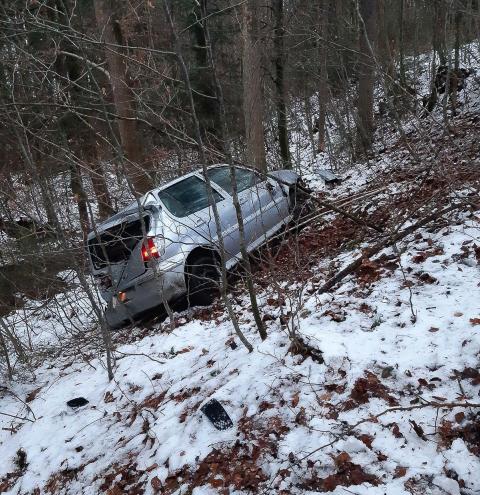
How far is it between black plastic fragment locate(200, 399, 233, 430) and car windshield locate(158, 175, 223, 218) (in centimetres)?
281

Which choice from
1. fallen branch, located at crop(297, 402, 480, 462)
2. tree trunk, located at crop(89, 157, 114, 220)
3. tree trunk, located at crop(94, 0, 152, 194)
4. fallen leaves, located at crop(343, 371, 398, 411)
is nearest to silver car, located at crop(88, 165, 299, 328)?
tree trunk, located at crop(89, 157, 114, 220)

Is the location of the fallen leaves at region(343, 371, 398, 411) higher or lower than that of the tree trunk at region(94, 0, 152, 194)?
lower

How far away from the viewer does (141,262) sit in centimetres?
565

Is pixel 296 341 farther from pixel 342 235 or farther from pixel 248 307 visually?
pixel 342 235

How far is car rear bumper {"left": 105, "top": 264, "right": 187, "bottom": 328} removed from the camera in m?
5.71

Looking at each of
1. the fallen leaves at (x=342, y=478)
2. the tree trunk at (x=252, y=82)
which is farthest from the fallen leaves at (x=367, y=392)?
the tree trunk at (x=252, y=82)

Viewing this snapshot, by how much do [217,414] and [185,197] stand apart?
3301 mm

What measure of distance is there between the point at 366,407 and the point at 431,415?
16.3 inches

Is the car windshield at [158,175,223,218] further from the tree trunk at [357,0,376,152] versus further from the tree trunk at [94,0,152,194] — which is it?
the tree trunk at [357,0,376,152]

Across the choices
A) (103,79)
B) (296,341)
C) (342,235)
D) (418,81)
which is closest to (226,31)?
(103,79)

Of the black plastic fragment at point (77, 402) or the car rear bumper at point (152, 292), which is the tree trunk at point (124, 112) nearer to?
Answer: the car rear bumper at point (152, 292)

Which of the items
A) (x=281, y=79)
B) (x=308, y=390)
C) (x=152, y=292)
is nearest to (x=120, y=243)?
(x=152, y=292)

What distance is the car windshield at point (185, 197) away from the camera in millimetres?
5988

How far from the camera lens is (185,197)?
20.3ft
